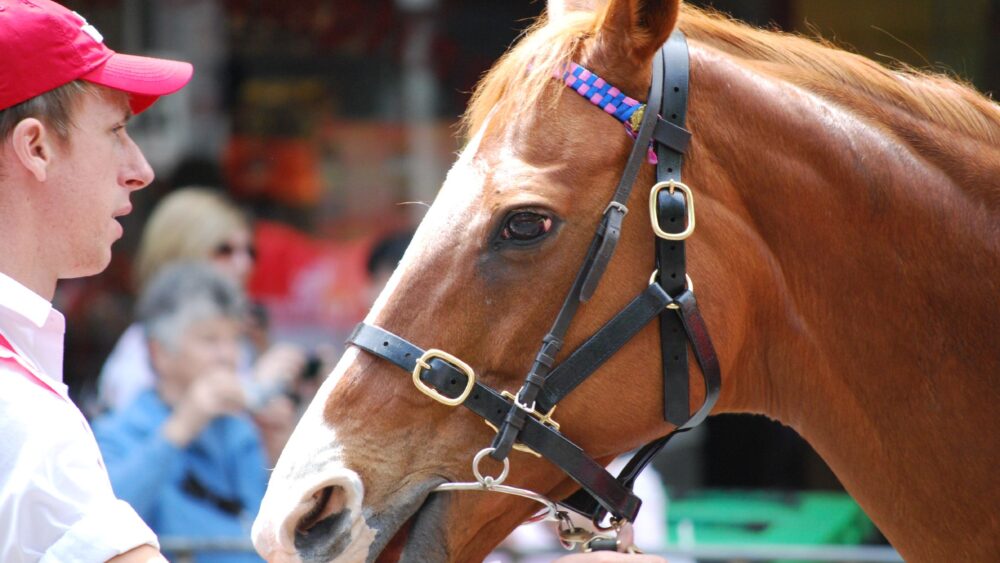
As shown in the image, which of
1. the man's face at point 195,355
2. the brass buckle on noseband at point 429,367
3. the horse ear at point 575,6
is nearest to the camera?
the brass buckle on noseband at point 429,367

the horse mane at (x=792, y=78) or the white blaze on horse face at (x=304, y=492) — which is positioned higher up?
the horse mane at (x=792, y=78)

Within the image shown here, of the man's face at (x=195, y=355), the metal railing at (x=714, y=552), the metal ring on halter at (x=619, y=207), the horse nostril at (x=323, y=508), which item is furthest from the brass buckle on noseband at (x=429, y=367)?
the man's face at (x=195, y=355)

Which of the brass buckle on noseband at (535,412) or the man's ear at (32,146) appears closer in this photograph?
the man's ear at (32,146)

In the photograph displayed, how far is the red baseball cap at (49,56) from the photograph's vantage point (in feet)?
5.08

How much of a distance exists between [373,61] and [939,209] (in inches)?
182

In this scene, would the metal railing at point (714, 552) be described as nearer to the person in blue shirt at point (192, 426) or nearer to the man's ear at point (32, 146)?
the person in blue shirt at point (192, 426)

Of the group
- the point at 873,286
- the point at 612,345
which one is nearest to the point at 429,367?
the point at 612,345

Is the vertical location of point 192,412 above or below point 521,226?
below

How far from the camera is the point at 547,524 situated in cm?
421

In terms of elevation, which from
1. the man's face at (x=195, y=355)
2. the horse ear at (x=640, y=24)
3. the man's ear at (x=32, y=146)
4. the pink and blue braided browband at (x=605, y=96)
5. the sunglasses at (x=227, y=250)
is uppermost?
the horse ear at (x=640, y=24)

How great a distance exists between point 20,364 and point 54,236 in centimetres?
23

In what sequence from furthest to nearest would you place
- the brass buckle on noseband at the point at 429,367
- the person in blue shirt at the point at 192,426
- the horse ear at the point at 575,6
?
the person in blue shirt at the point at 192,426 → the horse ear at the point at 575,6 → the brass buckle on noseband at the point at 429,367

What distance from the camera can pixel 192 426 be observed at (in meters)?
3.66

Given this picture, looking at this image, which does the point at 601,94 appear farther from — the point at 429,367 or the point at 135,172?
the point at 135,172
